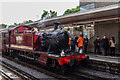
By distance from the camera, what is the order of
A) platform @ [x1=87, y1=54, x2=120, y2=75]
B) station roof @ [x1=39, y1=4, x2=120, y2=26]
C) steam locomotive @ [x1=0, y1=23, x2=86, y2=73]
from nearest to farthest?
steam locomotive @ [x1=0, y1=23, x2=86, y2=73] < platform @ [x1=87, y1=54, x2=120, y2=75] < station roof @ [x1=39, y1=4, x2=120, y2=26]

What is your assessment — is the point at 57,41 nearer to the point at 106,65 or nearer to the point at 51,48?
the point at 51,48

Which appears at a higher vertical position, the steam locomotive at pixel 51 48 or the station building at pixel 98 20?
the station building at pixel 98 20

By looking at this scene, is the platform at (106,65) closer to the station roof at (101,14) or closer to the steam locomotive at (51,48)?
the steam locomotive at (51,48)

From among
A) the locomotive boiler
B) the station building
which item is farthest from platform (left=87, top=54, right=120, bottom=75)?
the station building

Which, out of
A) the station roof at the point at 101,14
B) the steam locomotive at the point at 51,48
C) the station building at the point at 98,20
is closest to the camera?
the steam locomotive at the point at 51,48

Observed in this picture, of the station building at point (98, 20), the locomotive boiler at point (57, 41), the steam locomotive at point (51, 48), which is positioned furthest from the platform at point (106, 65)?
the station building at point (98, 20)

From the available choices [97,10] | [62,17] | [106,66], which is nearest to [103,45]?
[106,66]

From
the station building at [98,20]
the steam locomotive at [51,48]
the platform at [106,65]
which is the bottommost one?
the platform at [106,65]

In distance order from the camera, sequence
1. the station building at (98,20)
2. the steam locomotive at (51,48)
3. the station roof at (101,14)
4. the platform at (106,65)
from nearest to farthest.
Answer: the steam locomotive at (51,48) < the platform at (106,65) < the station roof at (101,14) < the station building at (98,20)

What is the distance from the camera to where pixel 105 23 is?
1010 centimetres

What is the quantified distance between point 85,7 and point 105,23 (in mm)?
4899

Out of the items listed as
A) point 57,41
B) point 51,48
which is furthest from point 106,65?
point 51,48

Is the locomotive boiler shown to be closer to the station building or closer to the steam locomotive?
the steam locomotive

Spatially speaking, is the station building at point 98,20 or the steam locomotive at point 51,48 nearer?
the steam locomotive at point 51,48
